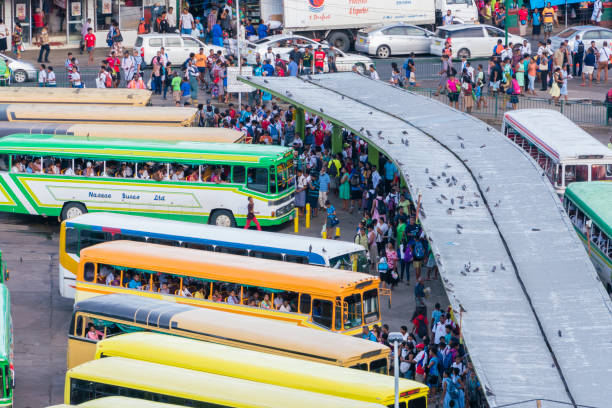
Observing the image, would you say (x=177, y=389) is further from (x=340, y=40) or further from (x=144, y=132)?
(x=340, y=40)

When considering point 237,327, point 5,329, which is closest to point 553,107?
point 237,327

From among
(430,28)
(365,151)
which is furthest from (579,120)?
(430,28)

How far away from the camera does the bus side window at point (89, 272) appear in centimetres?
3120

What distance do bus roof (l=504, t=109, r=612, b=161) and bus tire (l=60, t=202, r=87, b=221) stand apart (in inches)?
546

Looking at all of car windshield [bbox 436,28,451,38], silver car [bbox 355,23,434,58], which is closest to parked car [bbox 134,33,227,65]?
silver car [bbox 355,23,434,58]

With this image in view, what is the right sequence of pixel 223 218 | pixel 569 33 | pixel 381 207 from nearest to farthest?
pixel 381 207 → pixel 223 218 → pixel 569 33

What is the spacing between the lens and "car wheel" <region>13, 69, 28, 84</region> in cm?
5219

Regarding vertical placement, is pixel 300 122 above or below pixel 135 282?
above

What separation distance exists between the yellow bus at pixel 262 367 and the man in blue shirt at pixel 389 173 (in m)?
15.2

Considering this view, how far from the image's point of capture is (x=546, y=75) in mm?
50344

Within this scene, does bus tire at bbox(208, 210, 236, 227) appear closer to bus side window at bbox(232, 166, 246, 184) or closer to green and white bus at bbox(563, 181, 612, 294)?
bus side window at bbox(232, 166, 246, 184)

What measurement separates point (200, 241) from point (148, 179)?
6.99 metres

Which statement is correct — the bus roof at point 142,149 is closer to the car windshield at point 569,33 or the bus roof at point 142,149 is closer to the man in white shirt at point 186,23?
the man in white shirt at point 186,23

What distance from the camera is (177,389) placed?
22.8m
